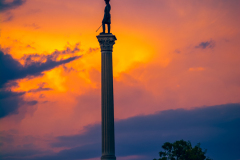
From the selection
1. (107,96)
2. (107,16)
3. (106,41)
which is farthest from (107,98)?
(107,16)

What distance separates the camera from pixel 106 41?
180 feet

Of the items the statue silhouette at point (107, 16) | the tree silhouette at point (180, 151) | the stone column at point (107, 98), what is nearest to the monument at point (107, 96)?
the stone column at point (107, 98)

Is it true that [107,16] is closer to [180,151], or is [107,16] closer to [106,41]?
[106,41]

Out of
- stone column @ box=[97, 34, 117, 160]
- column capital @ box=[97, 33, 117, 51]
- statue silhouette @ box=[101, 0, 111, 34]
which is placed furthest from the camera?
statue silhouette @ box=[101, 0, 111, 34]

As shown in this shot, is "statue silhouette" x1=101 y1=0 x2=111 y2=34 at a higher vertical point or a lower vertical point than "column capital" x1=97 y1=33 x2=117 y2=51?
higher

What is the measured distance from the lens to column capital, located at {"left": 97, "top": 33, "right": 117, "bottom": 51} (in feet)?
180

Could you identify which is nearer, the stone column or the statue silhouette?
the stone column

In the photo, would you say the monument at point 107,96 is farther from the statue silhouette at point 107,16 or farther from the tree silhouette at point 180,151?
the tree silhouette at point 180,151

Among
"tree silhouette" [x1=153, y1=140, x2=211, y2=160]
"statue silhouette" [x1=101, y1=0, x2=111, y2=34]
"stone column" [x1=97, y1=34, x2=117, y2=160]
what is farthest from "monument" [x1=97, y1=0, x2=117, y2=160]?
"tree silhouette" [x1=153, y1=140, x2=211, y2=160]

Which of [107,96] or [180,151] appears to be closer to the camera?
[107,96]

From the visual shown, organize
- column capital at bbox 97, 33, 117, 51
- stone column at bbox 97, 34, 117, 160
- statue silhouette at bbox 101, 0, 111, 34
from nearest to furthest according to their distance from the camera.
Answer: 1. stone column at bbox 97, 34, 117, 160
2. column capital at bbox 97, 33, 117, 51
3. statue silhouette at bbox 101, 0, 111, 34

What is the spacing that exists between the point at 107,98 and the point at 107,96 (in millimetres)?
218

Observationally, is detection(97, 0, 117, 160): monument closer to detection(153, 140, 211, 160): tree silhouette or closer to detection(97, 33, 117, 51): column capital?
detection(97, 33, 117, 51): column capital

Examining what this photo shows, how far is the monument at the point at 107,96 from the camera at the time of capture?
53.1 m
